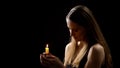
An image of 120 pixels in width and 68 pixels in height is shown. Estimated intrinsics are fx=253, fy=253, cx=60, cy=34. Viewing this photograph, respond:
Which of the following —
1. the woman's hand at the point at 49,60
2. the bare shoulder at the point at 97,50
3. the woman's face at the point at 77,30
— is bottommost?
the woman's hand at the point at 49,60

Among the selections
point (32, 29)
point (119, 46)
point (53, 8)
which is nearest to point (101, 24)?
point (119, 46)

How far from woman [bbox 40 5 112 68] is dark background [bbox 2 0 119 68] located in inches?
32.2

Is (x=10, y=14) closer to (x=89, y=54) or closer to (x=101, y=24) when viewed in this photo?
(x=101, y=24)

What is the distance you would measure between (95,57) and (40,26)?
1.15m

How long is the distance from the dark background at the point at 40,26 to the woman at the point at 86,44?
82 cm

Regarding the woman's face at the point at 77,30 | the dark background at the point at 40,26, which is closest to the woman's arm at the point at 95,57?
the woman's face at the point at 77,30

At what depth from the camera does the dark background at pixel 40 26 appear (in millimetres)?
2764

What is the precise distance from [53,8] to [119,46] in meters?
0.85

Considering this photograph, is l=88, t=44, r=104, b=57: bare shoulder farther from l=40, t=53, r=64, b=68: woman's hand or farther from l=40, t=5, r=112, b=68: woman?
l=40, t=53, r=64, b=68: woman's hand

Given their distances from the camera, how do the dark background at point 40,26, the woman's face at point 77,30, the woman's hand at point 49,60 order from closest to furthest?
the woman's hand at point 49,60 → the woman's face at point 77,30 → the dark background at point 40,26

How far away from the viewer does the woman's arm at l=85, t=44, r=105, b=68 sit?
73.8 inches

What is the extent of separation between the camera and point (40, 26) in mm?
2883

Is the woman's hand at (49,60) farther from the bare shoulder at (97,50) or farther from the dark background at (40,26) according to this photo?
the dark background at (40,26)

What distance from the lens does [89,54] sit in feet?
6.23
